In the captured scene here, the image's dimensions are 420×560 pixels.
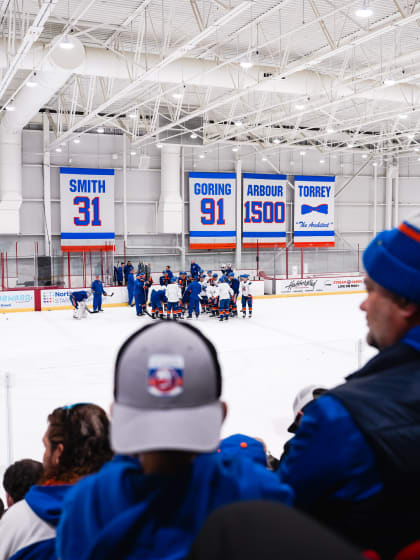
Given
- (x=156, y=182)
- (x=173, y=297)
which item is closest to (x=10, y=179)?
(x=156, y=182)

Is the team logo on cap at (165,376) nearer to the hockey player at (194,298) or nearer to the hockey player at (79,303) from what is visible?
the hockey player at (194,298)

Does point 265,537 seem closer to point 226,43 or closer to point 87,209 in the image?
point 226,43

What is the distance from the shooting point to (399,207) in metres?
31.5

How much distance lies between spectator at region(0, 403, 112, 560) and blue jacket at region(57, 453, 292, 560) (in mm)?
776

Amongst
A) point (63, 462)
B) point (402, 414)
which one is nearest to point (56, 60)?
point (63, 462)

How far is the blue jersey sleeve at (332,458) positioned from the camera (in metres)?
1.03

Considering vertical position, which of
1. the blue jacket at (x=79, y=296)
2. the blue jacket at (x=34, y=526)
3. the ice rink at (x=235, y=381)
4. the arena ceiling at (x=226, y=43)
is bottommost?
the ice rink at (x=235, y=381)

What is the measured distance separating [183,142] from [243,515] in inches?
945

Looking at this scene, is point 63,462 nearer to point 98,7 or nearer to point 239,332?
point 239,332

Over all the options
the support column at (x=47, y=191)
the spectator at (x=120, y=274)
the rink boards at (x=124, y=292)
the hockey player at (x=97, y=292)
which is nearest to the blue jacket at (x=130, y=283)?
the rink boards at (x=124, y=292)

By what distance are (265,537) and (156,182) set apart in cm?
2661

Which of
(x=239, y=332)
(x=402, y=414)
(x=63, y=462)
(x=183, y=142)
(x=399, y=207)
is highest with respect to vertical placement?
(x=183, y=142)

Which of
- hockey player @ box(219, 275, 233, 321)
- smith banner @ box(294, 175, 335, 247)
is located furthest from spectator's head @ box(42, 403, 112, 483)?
smith banner @ box(294, 175, 335, 247)

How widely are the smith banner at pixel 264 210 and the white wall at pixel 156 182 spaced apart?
884 millimetres
